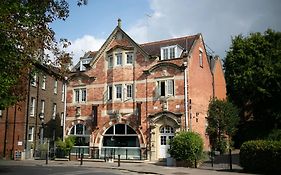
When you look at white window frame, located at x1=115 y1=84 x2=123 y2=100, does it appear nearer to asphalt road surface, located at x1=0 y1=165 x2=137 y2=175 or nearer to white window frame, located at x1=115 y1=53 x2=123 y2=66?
white window frame, located at x1=115 y1=53 x2=123 y2=66

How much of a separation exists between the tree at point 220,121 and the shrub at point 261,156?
36.0 feet

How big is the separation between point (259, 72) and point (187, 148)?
32.9ft

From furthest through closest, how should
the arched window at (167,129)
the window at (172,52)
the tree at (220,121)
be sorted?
the tree at (220,121)
the window at (172,52)
the arched window at (167,129)

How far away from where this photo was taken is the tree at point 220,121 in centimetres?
3206

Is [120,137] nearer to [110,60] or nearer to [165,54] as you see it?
[110,60]

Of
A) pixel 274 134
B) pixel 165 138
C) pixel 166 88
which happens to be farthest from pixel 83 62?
pixel 274 134

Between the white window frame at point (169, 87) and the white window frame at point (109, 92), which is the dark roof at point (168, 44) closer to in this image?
the white window frame at point (169, 87)

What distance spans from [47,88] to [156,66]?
15.5 metres

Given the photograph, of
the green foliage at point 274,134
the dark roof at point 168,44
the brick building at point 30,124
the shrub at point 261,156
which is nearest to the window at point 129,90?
the dark roof at point 168,44

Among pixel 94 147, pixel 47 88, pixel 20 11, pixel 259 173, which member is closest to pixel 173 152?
pixel 259 173

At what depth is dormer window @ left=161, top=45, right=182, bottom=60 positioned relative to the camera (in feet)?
101

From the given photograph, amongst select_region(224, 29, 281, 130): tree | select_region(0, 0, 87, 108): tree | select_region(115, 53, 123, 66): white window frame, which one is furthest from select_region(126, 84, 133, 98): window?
select_region(0, 0, 87, 108): tree

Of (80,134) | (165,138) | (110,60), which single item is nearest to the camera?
(165,138)

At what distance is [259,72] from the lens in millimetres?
29766
